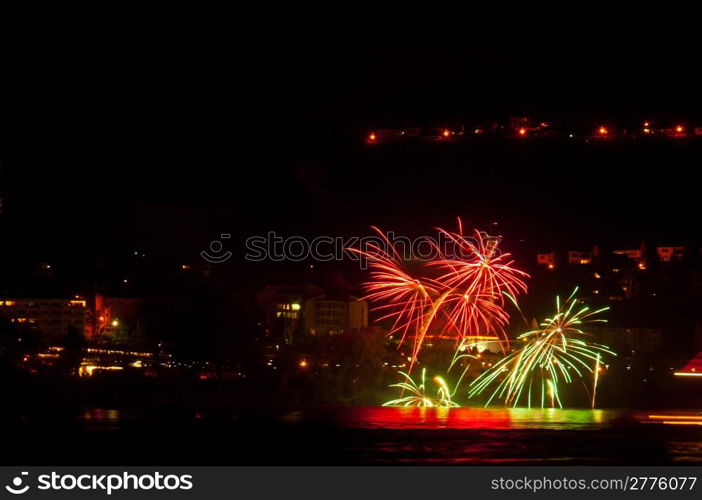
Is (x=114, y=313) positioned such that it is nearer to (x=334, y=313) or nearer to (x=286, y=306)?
(x=286, y=306)

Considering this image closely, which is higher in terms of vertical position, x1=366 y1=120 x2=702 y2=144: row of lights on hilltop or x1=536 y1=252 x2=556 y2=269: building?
x1=366 y1=120 x2=702 y2=144: row of lights on hilltop

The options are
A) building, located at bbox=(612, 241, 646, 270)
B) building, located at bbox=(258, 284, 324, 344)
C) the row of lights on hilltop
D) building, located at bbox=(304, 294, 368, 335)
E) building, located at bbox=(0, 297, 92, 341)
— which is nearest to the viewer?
building, located at bbox=(258, 284, 324, 344)

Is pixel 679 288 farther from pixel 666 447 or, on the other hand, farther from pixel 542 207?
pixel 666 447

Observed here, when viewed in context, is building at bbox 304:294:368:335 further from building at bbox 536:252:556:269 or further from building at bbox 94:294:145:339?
building at bbox 536:252:556:269

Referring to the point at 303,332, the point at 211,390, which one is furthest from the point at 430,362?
the point at 303,332

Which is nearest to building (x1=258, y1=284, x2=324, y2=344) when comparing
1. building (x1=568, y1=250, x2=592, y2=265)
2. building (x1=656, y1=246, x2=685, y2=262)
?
building (x1=568, y1=250, x2=592, y2=265)
